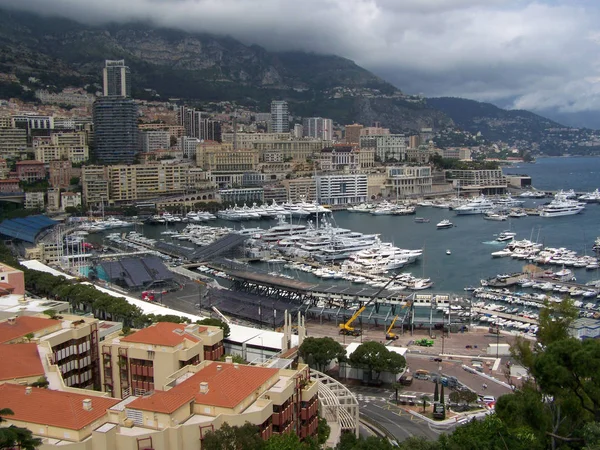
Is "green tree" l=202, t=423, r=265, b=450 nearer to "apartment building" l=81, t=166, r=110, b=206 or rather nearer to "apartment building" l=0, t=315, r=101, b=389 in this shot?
"apartment building" l=0, t=315, r=101, b=389

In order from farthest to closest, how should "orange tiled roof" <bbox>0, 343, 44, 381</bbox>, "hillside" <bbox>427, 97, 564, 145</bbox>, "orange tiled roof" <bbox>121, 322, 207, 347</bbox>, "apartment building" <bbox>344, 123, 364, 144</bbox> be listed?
"hillside" <bbox>427, 97, 564, 145</bbox>, "apartment building" <bbox>344, 123, 364, 144</bbox>, "orange tiled roof" <bbox>121, 322, 207, 347</bbox>, "orange tiled roof" <bbox>0, 343, 44, 381</bbox>

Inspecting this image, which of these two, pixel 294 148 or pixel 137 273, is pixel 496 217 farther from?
pixel 294 148

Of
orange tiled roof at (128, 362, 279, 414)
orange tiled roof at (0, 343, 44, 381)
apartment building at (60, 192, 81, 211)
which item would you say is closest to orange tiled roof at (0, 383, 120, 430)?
orange tiled roof at (128, 362, 279, 414)

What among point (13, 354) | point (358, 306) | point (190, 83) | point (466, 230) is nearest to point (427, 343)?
point (358, 306)

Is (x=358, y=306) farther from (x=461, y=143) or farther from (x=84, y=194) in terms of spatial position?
(x=461, y=143)

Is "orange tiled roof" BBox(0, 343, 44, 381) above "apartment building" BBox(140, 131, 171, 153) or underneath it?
underneath

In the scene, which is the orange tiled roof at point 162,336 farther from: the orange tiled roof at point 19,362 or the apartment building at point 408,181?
the apartment building at point 408,181

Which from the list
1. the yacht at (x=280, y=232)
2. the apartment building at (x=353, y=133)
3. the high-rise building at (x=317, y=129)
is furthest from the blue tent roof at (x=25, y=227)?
the high-rise building at (x=317, y=129)
